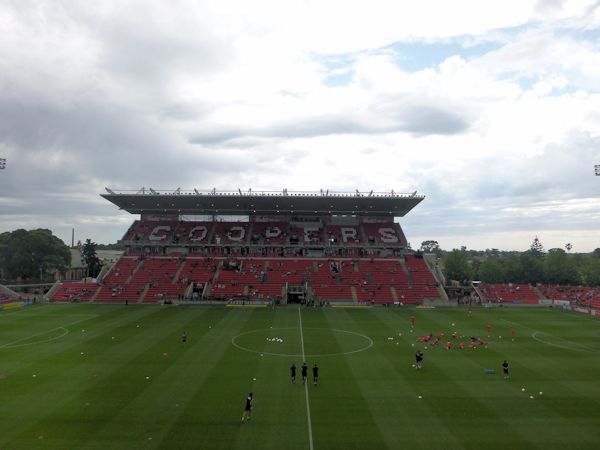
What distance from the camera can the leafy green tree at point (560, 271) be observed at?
83.1 m

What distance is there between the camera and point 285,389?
867 inches

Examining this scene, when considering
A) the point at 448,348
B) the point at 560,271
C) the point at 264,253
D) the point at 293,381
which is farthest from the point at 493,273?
the point at 293,381

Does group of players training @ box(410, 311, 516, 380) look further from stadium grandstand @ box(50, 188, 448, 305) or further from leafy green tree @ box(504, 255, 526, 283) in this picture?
leafy green tree @ box(504, 255, 526, 283)

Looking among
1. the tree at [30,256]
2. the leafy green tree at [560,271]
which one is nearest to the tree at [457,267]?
the leafy green tree at [560,271]

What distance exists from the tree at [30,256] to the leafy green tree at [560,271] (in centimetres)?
9144

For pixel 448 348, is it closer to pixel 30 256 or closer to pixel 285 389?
pixel 285 389

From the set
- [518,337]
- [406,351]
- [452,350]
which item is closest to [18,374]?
[406,351]

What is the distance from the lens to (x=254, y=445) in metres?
15.7

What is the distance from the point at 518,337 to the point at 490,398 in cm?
1821

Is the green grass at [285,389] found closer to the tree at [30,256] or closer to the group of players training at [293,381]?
the group of players training at [293,381]

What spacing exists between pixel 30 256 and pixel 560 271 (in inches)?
3805

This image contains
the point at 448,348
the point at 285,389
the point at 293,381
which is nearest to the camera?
the point at 285,389

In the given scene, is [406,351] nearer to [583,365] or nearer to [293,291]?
[583,365]

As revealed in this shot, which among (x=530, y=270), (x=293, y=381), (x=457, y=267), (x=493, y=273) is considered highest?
(x=457, y=267)
